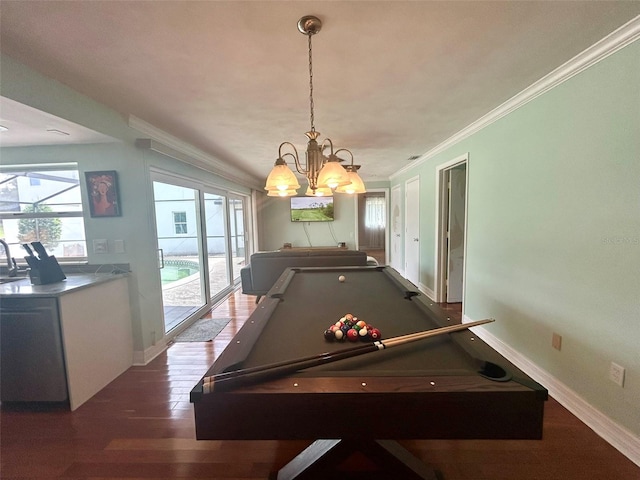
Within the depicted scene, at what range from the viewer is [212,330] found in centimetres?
324

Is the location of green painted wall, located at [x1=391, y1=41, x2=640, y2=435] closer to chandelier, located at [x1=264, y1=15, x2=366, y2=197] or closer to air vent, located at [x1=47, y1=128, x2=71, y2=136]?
chandelier, located at [x1=264, y1=15, x2=366, y2=197]

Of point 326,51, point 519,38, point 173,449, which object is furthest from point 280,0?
point 173,449

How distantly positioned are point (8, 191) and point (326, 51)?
3.31 m

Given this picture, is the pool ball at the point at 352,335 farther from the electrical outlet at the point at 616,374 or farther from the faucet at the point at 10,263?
the faucet at the point at 10,263

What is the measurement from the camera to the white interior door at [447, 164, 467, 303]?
3.78 metres

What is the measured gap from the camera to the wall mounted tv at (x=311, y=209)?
22.8 ft

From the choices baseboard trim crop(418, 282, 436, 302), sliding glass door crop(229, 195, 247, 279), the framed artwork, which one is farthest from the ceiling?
sliding glass door crop(229, 195, 247, 279)

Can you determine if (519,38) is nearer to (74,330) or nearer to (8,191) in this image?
(74,330)

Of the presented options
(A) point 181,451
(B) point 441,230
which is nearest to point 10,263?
(A) point 181,451

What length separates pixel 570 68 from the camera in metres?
1.69

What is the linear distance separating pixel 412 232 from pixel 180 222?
12.6ft

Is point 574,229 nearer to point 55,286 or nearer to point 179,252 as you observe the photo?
point 55,286

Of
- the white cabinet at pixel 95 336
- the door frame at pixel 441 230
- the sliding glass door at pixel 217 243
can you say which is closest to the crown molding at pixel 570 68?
the door frame at pixel 441 230

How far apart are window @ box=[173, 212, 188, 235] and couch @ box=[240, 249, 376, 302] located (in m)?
0.99
